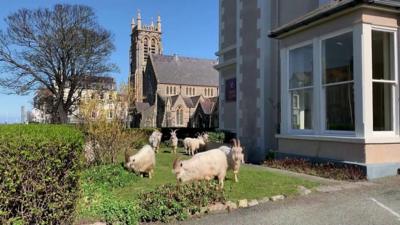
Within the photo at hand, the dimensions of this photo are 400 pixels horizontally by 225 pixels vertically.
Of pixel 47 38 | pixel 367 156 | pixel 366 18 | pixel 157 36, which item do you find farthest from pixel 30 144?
pixel 157 36

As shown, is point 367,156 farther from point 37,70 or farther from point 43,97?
point 43,97

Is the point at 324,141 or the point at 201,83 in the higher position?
the point at 201,83

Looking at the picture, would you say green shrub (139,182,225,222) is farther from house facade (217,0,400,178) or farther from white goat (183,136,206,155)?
white goat (183,136,206,155)

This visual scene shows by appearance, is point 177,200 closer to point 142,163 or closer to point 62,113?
point 142,163

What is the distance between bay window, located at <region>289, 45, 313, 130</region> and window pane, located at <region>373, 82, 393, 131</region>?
2.12 m

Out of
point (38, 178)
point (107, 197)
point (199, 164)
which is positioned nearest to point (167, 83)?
point (199, 164)

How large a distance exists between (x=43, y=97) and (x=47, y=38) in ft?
26.9

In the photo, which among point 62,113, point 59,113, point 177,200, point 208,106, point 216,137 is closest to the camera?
point 177,200

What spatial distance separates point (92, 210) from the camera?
22.8 ft

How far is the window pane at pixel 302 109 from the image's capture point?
12688 mm

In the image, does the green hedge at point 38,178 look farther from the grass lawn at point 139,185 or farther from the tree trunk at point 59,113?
the tree trunk at point 59,113

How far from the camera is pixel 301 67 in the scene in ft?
42.9

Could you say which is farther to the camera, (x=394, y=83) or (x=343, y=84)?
(x=343, y=84)

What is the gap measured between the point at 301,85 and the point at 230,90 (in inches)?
331
